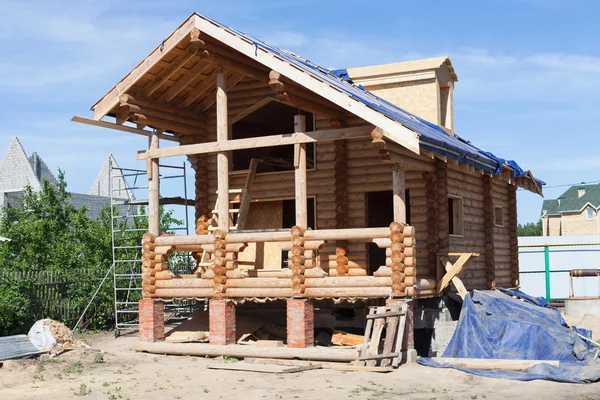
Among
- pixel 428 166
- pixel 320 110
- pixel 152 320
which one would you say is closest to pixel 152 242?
pixel 152 320

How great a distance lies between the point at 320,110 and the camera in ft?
62.8

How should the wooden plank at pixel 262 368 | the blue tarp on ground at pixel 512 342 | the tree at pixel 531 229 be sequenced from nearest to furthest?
the wooden plank at pixel 262 368 → the blue tarp on ground at pixel 512 342 → the tree at pixel 531 229

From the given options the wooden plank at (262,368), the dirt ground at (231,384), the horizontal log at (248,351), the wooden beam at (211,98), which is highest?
the wooden beam at (211,98)

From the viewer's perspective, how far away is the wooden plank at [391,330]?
1628 centimetres

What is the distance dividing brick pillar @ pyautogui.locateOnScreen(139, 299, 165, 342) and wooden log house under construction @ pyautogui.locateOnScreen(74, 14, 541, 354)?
0.13 ft

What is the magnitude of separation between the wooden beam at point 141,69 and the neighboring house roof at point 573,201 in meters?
59.7

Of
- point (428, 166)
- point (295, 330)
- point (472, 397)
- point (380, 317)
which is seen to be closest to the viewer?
point (472, 397)

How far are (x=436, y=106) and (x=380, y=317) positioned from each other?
8428 mm

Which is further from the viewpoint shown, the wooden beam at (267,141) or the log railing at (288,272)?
the wooden beam at (267,141)

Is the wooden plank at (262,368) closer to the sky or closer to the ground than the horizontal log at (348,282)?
closer to the ground

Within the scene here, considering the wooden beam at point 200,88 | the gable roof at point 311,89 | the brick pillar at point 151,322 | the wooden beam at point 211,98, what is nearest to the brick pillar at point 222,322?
the brick pillar at point 151,322

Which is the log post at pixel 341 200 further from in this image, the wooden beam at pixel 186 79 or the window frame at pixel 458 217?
the wooden beam at pixel 186 79

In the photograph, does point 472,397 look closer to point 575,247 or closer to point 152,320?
point 152,320

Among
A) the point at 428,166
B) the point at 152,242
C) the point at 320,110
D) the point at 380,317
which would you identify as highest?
the point at 320,110
